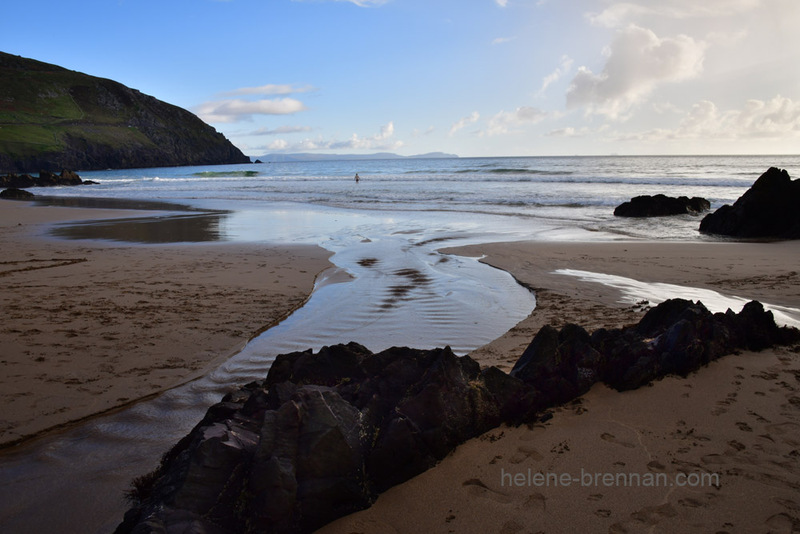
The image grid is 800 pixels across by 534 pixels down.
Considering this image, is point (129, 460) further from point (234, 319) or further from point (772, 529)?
point (772, 529)

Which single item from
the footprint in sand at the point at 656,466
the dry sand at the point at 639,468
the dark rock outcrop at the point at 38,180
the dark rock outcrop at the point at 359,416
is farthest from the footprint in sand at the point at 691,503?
the dark rock outcrop at the point at 38,180

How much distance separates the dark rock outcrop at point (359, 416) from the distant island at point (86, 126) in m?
96.4

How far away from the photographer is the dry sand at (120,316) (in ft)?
13.8

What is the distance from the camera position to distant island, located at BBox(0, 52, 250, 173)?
3292 inches

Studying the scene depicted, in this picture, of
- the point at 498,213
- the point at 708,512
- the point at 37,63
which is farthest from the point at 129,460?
the point at 37,63

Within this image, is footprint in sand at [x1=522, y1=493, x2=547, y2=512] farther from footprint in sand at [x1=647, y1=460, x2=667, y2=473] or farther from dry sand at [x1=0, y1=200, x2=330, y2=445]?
dry sand at [x1=0, y1=200, x2=330, y2=445]

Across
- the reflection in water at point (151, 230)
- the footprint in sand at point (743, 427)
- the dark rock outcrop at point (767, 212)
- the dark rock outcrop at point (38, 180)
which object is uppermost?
the dark rock outcrop at point (38, 180)

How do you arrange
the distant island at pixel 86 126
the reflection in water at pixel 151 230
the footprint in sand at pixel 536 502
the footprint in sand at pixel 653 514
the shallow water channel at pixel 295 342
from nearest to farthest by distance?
the footprint in sand at pixel 653 514 → the footprint in sand at pixel 536 502 → the shallow water channel at pixel 295 342 → the reflection in water at pixel 151 230 → the distant island at pixel 86 126

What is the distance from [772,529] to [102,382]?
5.06 m

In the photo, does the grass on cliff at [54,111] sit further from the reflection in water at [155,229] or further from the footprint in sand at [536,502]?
the footprint in sand at [536,502]

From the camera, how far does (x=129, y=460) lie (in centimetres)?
324

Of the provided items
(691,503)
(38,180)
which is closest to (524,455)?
(691,503)

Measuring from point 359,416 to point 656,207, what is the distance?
20112 millimetres

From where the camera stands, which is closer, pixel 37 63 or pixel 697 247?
pixel 697 247
